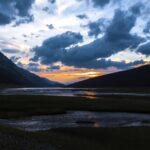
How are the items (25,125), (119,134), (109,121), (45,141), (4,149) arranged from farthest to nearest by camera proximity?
(109,121) → (25,125) → (119,134) → (45,141) → (4,149)

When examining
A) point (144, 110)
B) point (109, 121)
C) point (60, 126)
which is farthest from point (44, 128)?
point (144, 110)

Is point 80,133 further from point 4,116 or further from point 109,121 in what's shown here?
point 4,116

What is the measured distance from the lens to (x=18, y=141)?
27.0m

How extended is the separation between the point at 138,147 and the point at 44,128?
46.7 feet

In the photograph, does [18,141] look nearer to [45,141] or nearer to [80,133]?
[45,141]

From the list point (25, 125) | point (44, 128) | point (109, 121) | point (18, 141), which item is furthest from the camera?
point (109, 121)

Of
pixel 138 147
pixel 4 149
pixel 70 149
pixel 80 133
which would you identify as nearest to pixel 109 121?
pixel 80 133

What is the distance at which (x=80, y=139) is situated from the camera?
110 ft

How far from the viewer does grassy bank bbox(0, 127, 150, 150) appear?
2679cm

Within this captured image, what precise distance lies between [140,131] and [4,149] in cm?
2026

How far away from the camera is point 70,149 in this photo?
28219mm

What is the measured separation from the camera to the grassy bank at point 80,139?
2679 centimetres

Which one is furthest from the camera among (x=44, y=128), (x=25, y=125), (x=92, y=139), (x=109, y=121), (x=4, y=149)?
(x=109, y=121)

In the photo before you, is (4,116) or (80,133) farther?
(4,116)
